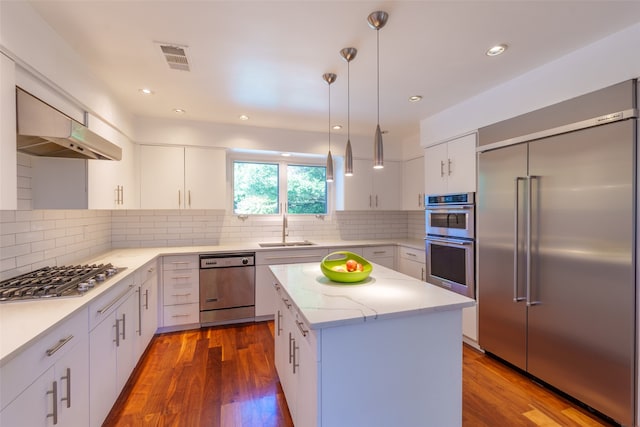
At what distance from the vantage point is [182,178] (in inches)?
Answer: 133

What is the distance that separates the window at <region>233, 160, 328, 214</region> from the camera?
3.97 m

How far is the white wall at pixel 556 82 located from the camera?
1681 mm

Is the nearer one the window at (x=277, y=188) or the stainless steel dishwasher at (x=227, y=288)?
the stainless steel dishwasher at (x=227, y=288)

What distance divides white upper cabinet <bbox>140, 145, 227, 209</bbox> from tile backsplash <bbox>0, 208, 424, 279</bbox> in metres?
0.32

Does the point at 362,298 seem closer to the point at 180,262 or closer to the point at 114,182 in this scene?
the point at 180,262

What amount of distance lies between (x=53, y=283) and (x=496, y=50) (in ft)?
10.5

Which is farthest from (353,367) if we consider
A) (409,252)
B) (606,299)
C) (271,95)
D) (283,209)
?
(283,209)

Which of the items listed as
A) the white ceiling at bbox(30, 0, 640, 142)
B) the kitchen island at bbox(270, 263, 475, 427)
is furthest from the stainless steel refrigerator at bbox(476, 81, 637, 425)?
the kitchen island at bbox(270, 263, 475, 427)

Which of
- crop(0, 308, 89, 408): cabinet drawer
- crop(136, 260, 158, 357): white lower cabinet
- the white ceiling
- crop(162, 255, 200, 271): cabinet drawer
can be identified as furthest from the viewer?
crop(162, 255, 200, 271): cabinet drawer

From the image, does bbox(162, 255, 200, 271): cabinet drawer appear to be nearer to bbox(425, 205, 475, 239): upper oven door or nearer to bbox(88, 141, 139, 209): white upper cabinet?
bbox(88, 141, 139, 209): white upper cabinet

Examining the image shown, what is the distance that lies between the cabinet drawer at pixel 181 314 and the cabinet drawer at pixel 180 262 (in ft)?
1.42

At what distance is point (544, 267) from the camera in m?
2.10

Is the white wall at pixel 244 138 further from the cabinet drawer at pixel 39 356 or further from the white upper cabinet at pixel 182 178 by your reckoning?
the cabinet drawer at pixel 39 356

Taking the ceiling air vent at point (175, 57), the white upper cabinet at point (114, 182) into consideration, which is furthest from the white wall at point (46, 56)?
the ceiling air vent at point (175, 57)
